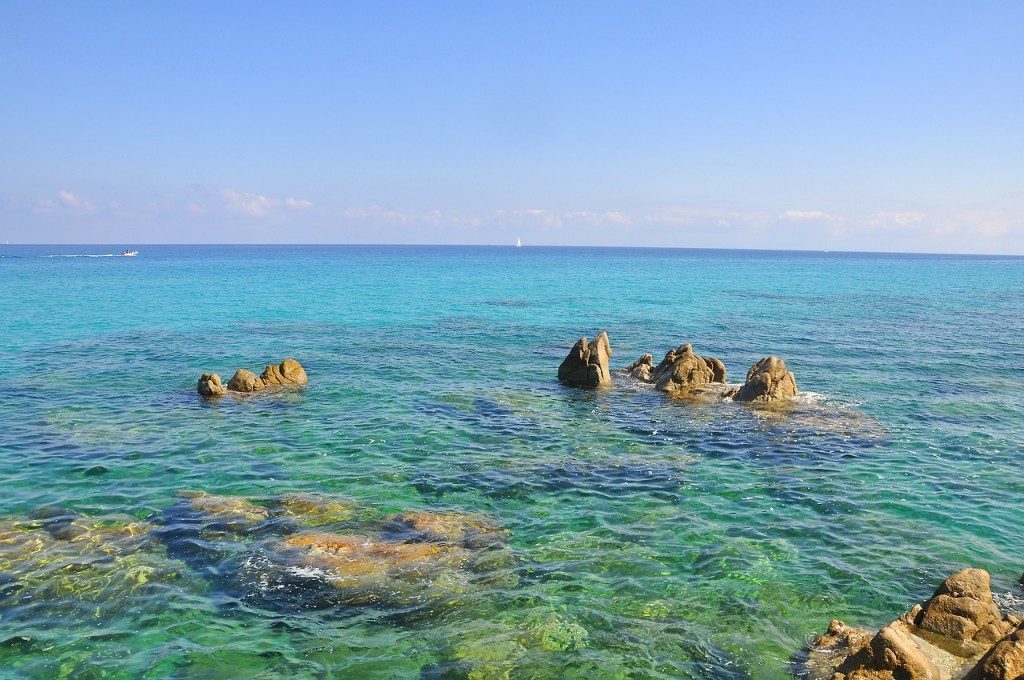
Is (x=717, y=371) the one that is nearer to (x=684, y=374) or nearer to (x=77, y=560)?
(x=684, y=374)

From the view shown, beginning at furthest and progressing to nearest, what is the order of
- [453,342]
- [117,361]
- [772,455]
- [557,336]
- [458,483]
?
[557,336], [453,342], [117,361], [772,455], [458,483]

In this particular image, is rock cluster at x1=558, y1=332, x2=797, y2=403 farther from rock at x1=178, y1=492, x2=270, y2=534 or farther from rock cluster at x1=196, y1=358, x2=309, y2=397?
rock at x1=178, y1=492, x2=270, y2=534

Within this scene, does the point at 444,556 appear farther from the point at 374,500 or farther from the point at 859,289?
the point at 859,289

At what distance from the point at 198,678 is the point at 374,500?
25.6 feet

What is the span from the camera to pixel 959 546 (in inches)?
647

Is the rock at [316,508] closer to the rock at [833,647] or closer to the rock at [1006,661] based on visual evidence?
the rock at [833,647]

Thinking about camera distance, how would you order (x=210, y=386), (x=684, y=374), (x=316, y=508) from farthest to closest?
1. (x=684, y=374)
2. (x=210, y=386)
3. (x=316, y=508)

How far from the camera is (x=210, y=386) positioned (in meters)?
30.2

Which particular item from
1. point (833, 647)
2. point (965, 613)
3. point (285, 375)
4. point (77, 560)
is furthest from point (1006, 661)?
point (285, 375)

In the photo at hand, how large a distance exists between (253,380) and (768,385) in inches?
924

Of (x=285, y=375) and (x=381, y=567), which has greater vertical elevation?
(x=285, y=375)

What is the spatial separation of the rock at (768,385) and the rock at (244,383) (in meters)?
22.1

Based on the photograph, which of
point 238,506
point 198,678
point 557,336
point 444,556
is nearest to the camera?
point 198,678

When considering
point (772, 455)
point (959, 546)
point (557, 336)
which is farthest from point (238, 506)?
point (557, 336)
